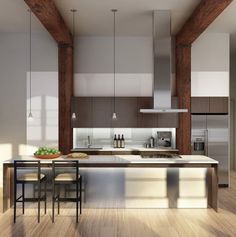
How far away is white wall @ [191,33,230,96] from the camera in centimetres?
742

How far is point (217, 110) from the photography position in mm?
7242

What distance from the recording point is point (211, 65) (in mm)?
7426

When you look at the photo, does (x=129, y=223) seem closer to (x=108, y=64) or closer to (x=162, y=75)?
(x=162, y=75)

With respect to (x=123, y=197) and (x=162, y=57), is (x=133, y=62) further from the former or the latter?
(x=123, y=197)

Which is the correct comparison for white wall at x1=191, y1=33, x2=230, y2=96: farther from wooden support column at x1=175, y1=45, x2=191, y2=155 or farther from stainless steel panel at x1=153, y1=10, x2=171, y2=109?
stainless steel panel at x1=153, y1=10, x2=171, y2=109

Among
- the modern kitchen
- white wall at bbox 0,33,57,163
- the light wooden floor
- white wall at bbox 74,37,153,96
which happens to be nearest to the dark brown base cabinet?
the modern kitchen

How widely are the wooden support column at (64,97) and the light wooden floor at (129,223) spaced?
6.88ft

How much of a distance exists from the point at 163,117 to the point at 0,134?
11.9ft

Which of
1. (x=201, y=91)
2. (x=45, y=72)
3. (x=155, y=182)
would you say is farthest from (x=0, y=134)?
(x=201, y=91)

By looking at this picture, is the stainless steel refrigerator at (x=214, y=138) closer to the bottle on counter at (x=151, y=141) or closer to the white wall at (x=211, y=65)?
the white wall at (x=211, y=65)

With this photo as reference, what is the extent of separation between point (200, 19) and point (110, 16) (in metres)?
1.64

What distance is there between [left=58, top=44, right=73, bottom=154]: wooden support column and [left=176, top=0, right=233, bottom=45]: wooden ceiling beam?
2476 mm

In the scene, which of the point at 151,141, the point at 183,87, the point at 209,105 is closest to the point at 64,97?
the point at 151,141

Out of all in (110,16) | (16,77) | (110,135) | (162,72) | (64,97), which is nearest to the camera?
(162,72)
